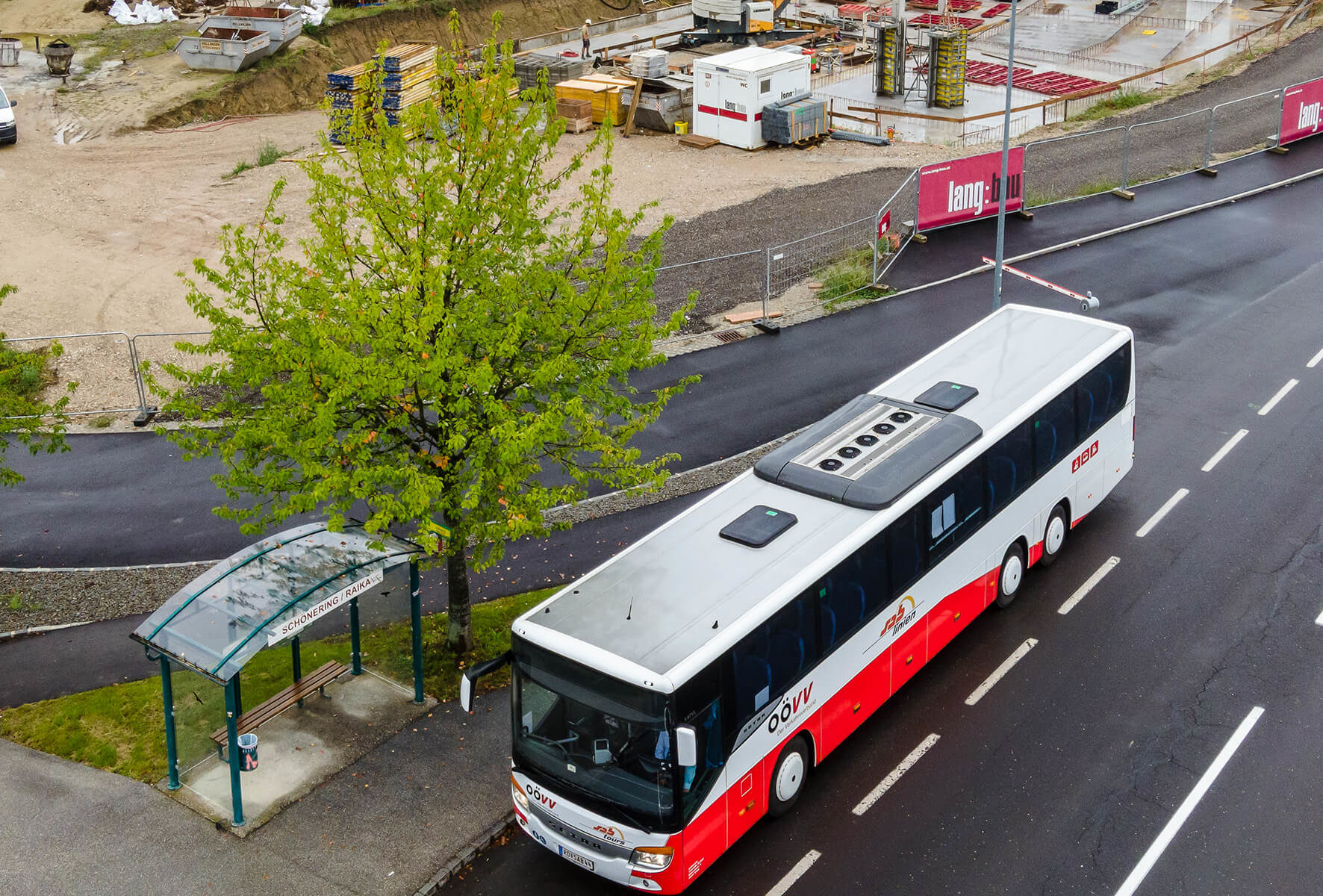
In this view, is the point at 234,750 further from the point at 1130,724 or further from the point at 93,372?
the point at 93,372

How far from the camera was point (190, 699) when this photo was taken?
14125 millimetres

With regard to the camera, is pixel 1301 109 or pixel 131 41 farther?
pixel 131 41

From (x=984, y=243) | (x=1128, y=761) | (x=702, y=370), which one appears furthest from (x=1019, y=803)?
(x=984, y=243)

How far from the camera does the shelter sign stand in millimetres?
12977

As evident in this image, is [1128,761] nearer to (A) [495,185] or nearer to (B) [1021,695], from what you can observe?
(B) [1021,695]

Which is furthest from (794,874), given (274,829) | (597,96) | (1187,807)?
(597,96)

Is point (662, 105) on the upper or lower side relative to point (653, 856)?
upper

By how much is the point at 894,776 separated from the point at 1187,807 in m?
3.05

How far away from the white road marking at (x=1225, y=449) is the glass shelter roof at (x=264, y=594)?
1289 centimetres

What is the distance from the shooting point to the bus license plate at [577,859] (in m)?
12.0

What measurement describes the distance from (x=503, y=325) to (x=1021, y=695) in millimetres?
7611

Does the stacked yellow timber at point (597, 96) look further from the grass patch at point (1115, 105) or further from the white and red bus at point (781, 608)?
the white and red bus at point (781, 608)

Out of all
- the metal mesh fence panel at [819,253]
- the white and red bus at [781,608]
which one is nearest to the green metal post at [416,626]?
the white and red bus at [781,608]

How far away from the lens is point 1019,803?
43.7ft
